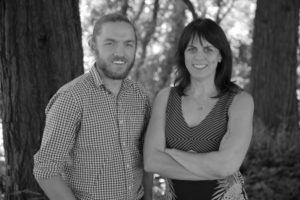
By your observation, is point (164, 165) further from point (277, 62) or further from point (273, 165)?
point (277, 62)

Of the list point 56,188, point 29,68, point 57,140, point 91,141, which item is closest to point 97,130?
point 91,141

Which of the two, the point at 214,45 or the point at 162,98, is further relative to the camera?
the point at 162,98

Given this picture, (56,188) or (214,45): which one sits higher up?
(214,45)

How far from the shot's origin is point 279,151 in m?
6.48

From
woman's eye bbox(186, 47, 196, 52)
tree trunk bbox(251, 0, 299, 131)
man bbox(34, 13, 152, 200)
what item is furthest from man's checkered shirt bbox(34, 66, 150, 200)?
tree trunk bbox(251, 0, 299, 131)

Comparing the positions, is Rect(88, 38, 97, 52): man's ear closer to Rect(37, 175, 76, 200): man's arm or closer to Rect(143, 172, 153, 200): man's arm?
Rect(37, 175, 76, 200): man's arm

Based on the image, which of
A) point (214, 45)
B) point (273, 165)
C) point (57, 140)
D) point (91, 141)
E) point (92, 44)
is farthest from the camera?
point (273, 165)

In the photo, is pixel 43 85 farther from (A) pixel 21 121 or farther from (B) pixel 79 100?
(B) pixel 79 100

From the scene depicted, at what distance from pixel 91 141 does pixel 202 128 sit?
28.6 inches

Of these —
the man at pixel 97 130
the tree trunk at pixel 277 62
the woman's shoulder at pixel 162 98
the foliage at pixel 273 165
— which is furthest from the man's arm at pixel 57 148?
the tree trunk at pixel 277 62

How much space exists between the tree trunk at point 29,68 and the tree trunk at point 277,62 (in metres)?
4.68

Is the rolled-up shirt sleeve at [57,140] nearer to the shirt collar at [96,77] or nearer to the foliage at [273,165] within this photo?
the shirt collar at [96,77]

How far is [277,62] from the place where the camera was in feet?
25.0

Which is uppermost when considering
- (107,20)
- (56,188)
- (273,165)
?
(107,20)
